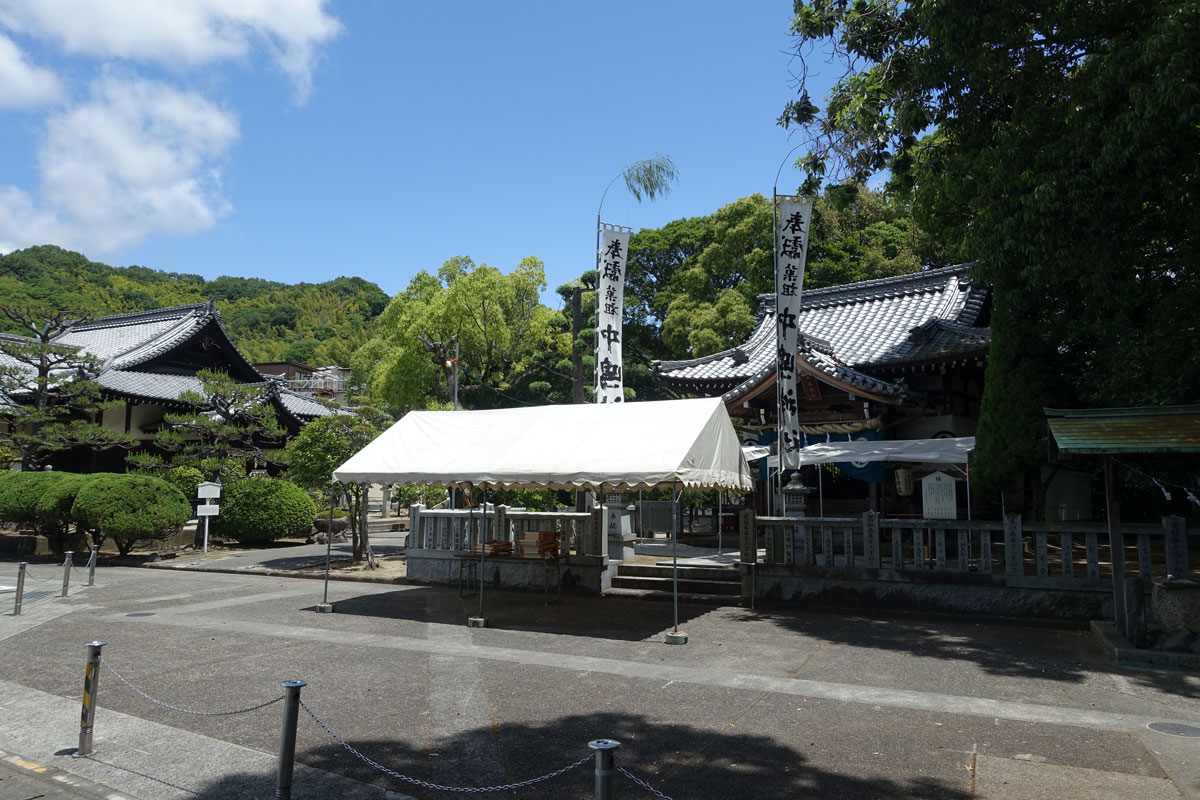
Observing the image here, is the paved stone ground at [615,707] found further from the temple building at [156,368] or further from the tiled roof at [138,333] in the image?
the tiled roof at [138,333]

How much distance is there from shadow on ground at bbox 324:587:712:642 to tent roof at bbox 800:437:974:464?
15.7ft

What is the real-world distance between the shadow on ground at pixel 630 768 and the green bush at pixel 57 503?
18769 millimetres

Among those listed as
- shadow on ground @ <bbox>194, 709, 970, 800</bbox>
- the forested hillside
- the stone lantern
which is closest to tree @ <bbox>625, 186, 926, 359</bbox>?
the stone lantern

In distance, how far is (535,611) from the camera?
12352mm

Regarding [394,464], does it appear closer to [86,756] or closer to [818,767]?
[86,756]

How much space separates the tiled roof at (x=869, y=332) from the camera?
17359mm

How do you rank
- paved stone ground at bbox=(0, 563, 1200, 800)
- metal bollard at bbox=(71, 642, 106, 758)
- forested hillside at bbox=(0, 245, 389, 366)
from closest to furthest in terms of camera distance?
paved stone ground at bbox=(0, 563, 1200, 800)
metal bollard at bbox=(71, 642, 106, 758)
forested hillside at bbox=(0, 245, 389, 366)

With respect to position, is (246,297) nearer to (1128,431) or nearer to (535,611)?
(535,611)

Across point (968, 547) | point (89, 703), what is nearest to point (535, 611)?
point (968, 547)

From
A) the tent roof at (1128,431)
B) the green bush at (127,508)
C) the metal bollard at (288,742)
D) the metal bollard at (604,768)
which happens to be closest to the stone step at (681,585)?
the tent roof at (1128,431)

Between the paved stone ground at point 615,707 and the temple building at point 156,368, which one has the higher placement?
the temple building at point 156,368

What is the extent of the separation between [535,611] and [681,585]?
115 inches

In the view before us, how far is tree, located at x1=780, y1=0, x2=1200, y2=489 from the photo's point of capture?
8844 mm

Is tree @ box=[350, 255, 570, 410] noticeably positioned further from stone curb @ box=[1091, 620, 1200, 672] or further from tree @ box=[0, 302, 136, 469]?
stone curb @ box=[1091, 620, 1200, 672]
